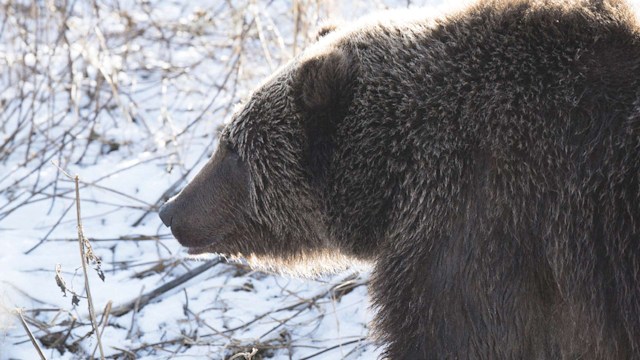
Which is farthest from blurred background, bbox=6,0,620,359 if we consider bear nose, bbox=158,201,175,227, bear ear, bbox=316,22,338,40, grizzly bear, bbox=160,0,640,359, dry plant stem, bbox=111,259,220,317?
grizzly bear, bbox=160,0,640,359

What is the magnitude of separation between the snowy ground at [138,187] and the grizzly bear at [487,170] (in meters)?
0.49

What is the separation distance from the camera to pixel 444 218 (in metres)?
3.73

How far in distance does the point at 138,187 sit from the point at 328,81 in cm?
355

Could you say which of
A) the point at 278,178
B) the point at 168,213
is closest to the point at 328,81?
the point at 278,178

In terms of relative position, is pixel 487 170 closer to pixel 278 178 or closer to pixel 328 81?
pixel 328 81

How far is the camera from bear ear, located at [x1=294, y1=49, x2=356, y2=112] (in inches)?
160

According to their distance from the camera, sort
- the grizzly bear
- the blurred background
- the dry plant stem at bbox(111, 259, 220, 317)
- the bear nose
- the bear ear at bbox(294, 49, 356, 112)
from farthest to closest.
→ the dry plant stem at bbox(111, 259, 220, 317)
the blurred background
the bear nose
the bear ear at bbox(294, 49, 356, 112)
the grizzly bear

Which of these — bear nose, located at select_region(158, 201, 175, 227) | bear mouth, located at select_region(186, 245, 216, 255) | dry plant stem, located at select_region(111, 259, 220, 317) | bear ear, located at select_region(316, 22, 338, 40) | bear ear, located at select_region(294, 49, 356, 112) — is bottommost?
dry plant stem, located at select_region(111, 259, 220, 317)

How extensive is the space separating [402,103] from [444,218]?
0.55 m

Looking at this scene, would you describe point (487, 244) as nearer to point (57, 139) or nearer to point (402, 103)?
point (402, 103)

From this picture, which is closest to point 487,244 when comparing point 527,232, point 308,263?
point 527,232

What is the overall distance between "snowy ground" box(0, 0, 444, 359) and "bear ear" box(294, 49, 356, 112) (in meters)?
0.93

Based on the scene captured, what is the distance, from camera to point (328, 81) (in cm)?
406

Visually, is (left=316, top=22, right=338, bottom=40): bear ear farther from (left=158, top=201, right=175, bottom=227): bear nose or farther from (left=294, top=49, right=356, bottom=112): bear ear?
(left=158, top=201, right=175, bottom=227): bear nose
